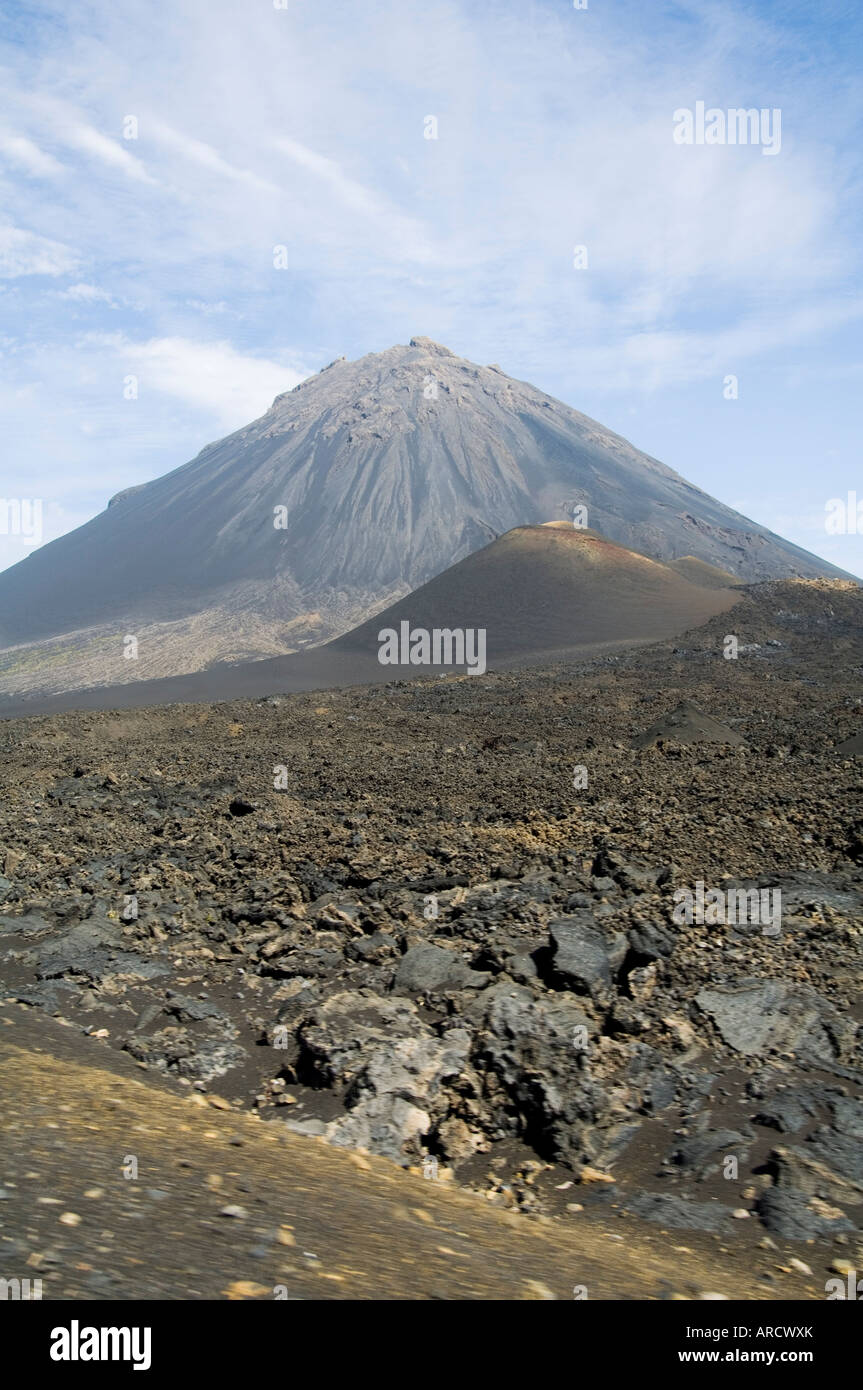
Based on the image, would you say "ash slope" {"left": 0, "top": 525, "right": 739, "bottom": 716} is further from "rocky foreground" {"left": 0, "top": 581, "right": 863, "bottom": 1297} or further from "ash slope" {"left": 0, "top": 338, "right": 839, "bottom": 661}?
"rocky foreground" {"left": 0, "top": 581, "right": 863, "bottom": 1297}

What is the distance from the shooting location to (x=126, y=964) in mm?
7254

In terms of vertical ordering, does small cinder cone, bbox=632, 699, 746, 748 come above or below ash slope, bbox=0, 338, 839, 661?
below

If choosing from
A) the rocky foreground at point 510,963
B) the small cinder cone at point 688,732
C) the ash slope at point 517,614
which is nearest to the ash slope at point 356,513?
the ash slope at point 517,614

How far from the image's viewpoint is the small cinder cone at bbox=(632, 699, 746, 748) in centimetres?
1467

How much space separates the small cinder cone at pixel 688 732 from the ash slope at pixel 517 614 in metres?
27.9

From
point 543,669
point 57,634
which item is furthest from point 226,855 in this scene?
point 57,634

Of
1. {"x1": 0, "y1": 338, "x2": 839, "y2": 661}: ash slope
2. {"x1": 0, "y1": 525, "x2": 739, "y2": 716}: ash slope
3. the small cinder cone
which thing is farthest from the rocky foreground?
{"x1": 0, "y1": 338, "x2": 839, "y2": 661}: ash slope

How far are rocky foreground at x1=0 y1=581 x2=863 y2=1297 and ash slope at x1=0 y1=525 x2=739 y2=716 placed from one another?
3219 centimetres

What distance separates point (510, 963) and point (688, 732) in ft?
29.2

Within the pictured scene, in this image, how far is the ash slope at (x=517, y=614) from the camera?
47438 mm

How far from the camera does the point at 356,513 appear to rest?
10119 cm

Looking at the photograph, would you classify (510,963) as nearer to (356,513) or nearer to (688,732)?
(688,732)

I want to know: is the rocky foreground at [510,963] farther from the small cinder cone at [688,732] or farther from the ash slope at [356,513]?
the ash slope at [356,513]

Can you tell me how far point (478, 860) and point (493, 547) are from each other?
182ft
